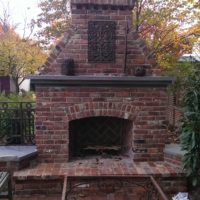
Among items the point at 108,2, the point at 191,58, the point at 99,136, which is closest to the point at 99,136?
the point at 99,136

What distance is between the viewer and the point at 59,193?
487cm

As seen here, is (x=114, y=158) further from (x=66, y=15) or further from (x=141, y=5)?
(x=66, y=15)

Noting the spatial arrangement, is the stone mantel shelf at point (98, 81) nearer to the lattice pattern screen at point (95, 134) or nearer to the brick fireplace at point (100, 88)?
the brick fireplace at point (100, 88)

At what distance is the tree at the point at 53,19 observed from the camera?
11.4 metres

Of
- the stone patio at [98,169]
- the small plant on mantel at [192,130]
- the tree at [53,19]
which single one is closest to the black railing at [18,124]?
the stone patio at [98,169]

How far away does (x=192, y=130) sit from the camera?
4438 mm

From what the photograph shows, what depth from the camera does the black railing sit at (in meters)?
5.79

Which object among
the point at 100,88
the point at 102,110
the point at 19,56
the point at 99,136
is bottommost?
the point at 99,136

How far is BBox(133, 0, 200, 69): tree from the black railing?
4.04m

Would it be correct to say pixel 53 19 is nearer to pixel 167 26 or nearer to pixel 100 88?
pixel 167 26

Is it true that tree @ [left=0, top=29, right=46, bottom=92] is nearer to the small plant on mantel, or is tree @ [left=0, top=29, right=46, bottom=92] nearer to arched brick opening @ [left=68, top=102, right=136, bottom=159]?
arched brick opening @ [left=68, top=102, right=136, bottom=159]

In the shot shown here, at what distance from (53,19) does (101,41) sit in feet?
23.0

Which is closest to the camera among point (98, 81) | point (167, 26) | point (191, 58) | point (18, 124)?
point (98, 81)

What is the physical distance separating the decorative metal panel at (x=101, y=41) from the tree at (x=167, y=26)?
10.6 ft
